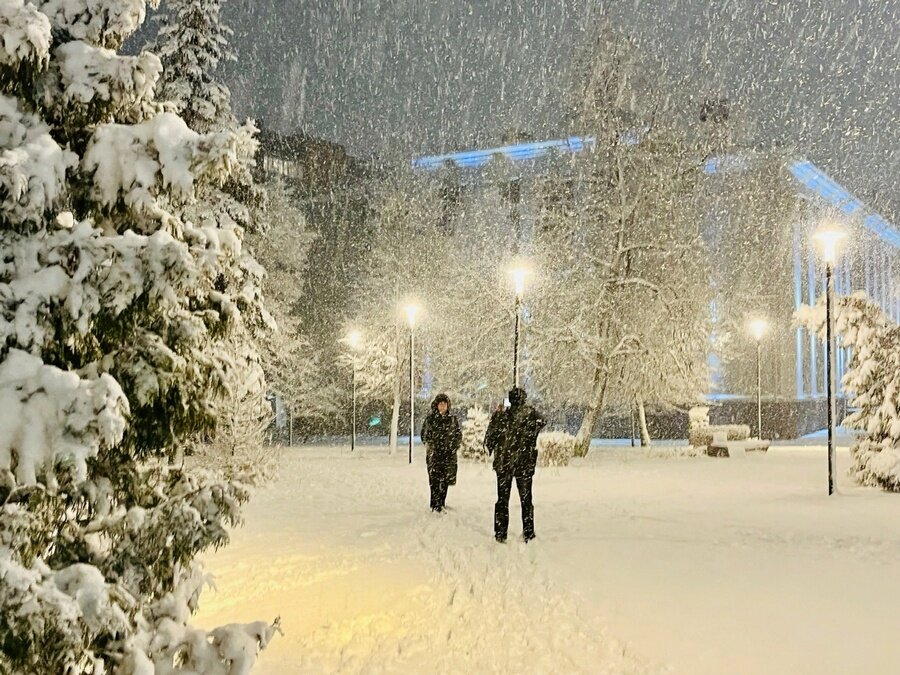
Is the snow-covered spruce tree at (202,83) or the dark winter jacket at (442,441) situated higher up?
the snow-covered spruce tree at (202,83)

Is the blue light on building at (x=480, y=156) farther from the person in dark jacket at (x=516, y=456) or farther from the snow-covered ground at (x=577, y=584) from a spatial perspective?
the person in dark jacket at (x=516, y=456)

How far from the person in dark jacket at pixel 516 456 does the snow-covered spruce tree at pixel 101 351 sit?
664 centimetres

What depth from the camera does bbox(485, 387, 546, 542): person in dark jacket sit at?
1048 centimetres

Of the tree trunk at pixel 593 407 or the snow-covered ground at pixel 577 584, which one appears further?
the tree trunk at pixel 593 407

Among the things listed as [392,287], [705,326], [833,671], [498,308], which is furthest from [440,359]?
[833,671]

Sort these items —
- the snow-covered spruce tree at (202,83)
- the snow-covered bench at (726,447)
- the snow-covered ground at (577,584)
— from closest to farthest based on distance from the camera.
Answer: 1. the snow-covered ground at (577,584)
2. the snow-covered spruce tree at (202,83)
3. the snow-covered bench at (726,447)

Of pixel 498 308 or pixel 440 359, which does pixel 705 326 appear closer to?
pixel 498 308

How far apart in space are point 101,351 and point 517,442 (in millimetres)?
7327

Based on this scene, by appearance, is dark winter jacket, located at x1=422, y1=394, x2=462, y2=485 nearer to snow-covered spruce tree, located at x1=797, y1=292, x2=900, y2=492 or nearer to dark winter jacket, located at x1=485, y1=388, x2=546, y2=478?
dark winter jacket, located at x1=485, y1=388, x2=546, y2=478

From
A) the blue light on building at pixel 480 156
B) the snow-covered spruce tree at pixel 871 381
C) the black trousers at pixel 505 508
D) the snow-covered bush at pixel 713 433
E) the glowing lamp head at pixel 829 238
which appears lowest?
the black trousers at pixel 505 508

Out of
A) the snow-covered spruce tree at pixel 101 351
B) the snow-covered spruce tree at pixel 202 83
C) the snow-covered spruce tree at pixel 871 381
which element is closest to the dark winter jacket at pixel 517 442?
the snow-covered spruce tree at pixel 101 351

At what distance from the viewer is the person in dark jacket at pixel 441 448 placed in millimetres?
13688

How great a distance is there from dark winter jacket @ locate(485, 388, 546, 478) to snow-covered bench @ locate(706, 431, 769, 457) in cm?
1910

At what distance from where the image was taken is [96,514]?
3.78m
